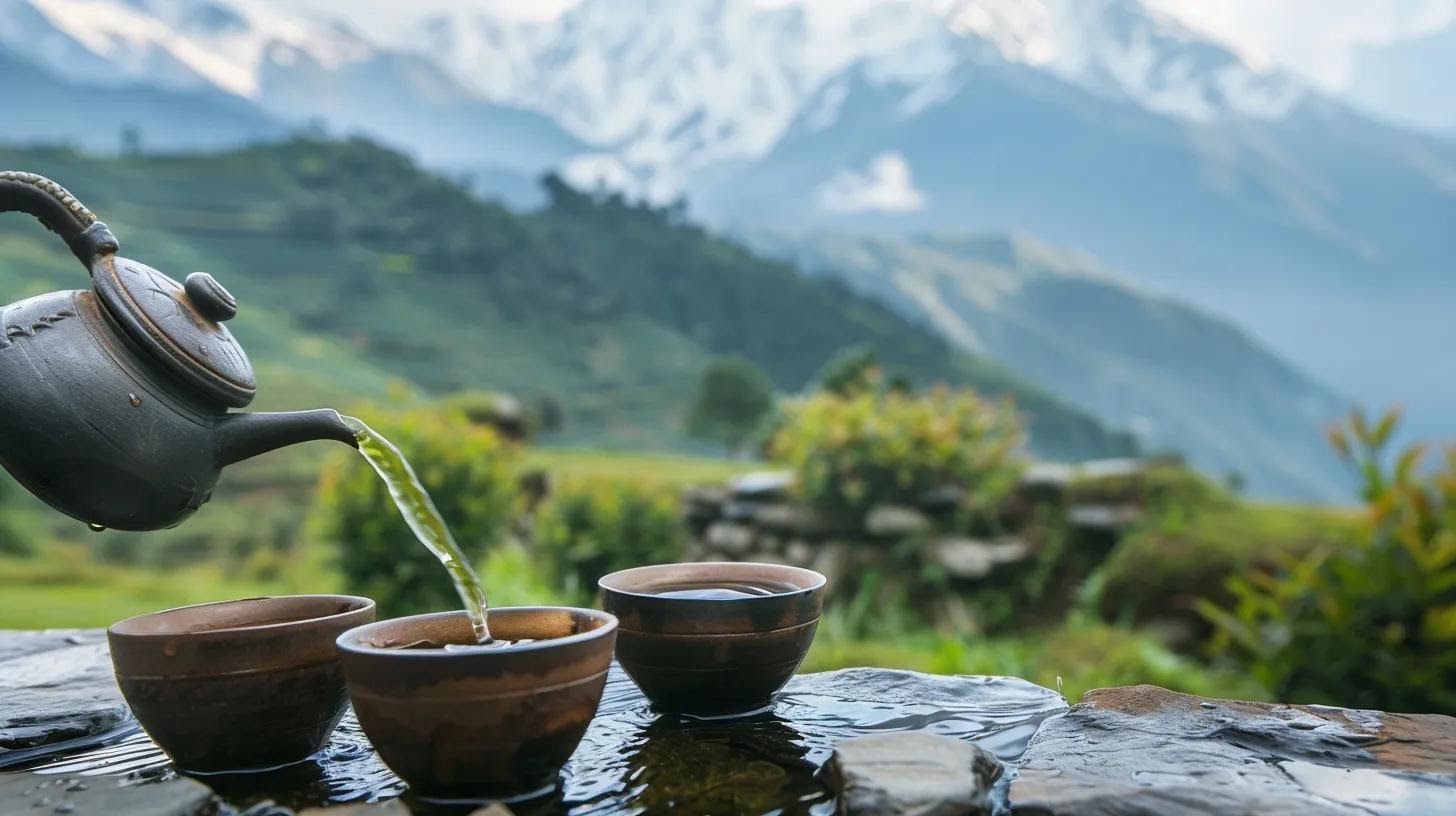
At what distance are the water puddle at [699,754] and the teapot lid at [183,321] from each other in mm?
791

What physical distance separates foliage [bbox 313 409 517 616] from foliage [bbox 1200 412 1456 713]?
16.5 feet

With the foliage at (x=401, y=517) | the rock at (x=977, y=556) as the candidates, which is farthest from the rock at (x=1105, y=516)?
the foliage at (x=401, y=517)

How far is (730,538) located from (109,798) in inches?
296

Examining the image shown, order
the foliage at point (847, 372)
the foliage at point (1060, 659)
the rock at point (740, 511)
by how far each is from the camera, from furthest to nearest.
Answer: the foliage at point (847, 372), the rock at point (740, 511), the foliage at point (1060, 659)

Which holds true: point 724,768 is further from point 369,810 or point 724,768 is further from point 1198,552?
point 1198,552

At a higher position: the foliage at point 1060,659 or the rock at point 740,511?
the rock at point 740,511

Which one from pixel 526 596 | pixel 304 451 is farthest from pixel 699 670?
pixel 304 451

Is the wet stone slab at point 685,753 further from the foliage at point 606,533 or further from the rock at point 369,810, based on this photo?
the foliage at point 606,533

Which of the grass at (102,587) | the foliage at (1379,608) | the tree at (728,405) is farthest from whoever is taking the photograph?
the tree at (728,405)

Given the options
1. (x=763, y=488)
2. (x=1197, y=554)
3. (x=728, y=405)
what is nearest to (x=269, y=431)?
(x=1197, y=554)

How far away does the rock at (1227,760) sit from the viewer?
1771mm

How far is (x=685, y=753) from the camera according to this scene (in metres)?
2.10

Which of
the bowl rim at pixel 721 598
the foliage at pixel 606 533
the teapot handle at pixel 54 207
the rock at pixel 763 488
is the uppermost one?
the teapot handle at pixel 54 207

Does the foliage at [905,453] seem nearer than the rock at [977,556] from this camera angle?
No
